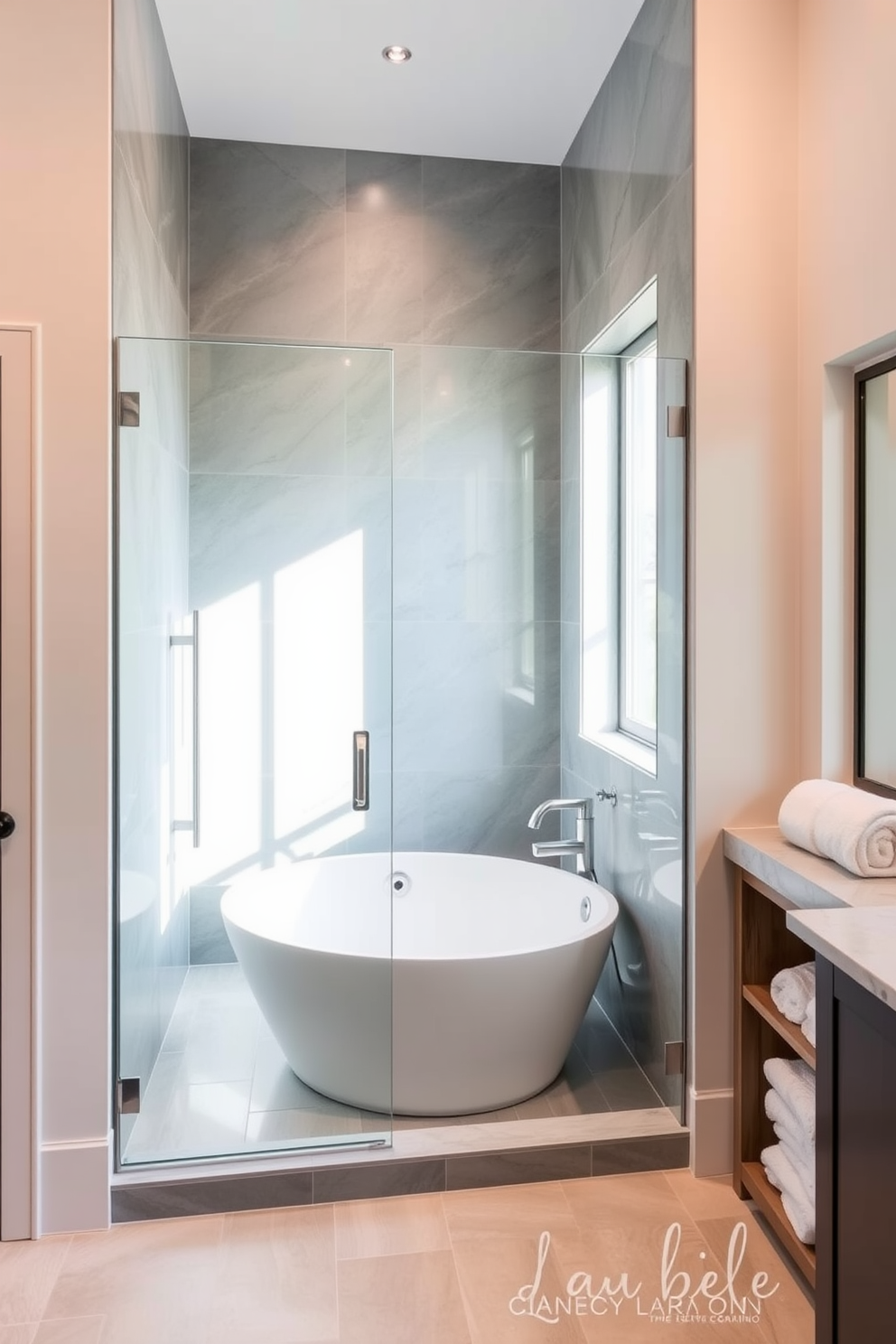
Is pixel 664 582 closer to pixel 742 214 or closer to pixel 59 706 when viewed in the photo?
pixel 742 214

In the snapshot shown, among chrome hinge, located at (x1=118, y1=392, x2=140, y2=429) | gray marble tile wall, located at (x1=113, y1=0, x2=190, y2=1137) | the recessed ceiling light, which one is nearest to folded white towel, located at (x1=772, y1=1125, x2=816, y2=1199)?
gray marble tile wall, located at (x1=113, y1=0, x2=190, y2=1137)

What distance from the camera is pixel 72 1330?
1.71m

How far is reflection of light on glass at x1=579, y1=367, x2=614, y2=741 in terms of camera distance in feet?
9.31

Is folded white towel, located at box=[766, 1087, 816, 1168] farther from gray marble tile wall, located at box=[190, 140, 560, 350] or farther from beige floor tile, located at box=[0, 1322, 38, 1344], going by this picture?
gray marble tile wall, located at box=[190, 140, 560, 350]

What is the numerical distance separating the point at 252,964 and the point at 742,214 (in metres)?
2.07

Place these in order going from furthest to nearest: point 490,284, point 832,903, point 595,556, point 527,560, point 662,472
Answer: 1. point 490,284
2. point 527,560
3. point 595,556
4. point 662,472
5. point 832,903

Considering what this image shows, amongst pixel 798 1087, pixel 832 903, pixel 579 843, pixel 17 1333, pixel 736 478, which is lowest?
pixel 17 1333

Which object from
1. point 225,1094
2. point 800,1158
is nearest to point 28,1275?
point 225,1094

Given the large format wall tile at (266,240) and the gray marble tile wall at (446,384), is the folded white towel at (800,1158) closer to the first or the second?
the gray marble tile wall at (446,384)

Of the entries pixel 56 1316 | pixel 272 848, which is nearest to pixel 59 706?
pixel 272 848

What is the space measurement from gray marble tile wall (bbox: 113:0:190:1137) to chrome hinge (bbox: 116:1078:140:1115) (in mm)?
18

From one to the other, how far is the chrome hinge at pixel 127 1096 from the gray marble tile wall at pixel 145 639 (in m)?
0.02

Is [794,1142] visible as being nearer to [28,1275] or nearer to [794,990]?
[794,990]

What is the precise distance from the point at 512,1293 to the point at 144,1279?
73cm
